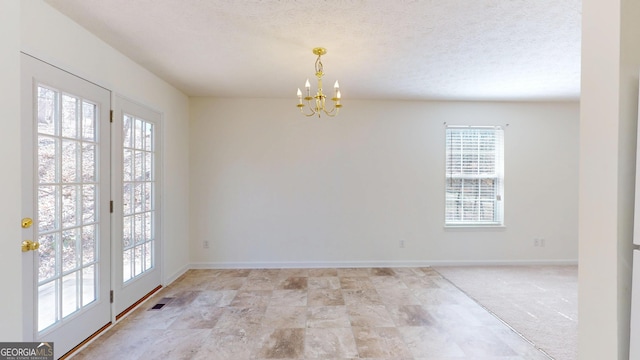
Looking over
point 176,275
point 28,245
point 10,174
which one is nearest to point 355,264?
point 176,275

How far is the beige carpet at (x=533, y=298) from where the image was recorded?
2328mm

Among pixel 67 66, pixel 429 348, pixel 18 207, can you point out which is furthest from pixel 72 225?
pixel 429 348

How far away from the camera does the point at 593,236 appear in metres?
0.88

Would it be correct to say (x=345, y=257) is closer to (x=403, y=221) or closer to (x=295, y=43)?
(x=403, y=221)

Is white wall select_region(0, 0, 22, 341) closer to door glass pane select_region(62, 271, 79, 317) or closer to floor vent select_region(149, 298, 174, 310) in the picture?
door glass pane select_region(62, 271, 79, 317)

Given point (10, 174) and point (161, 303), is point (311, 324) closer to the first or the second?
point (161, 303)

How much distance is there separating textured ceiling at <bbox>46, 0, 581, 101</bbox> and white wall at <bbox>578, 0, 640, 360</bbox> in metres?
1.26

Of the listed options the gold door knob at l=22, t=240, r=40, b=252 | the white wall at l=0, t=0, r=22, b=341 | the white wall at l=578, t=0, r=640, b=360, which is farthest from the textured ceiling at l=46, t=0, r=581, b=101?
the gold door knob at l=22, t=240, r=40, b=252

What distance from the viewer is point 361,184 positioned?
13.8 feet

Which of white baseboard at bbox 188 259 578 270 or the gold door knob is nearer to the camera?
the gold door knob

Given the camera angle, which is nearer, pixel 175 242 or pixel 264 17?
pixel 264 17

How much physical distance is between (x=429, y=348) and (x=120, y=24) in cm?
355

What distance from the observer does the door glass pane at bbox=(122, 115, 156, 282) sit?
2770 mm

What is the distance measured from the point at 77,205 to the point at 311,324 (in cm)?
220
